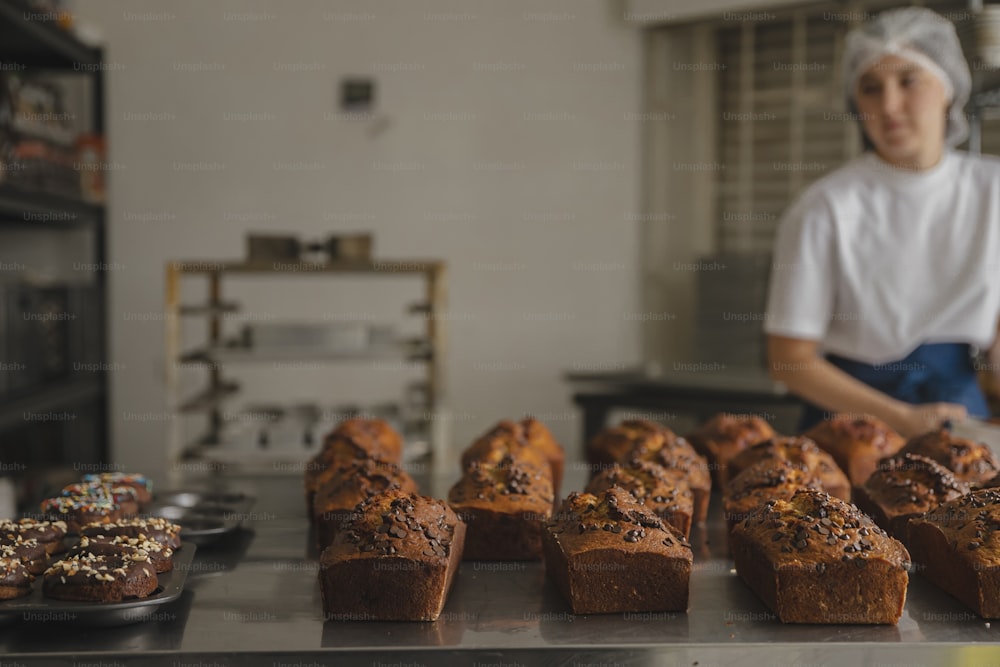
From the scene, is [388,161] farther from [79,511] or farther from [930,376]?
[79,511]

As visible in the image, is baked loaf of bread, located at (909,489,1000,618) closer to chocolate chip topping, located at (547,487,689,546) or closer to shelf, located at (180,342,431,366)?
chocolate chip topping, located at (547,487,689,546)

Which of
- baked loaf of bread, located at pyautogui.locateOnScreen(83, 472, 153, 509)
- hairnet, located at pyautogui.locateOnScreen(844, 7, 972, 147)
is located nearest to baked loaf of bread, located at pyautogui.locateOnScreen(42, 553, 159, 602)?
baked loaf of bread, located at pyautogui.locateOnScreen(83, 472, 153, 509)

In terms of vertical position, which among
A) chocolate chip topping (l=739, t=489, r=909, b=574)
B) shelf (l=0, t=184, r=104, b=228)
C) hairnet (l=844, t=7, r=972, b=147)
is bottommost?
chocolate chip topping (l=739, t=489, r=909, b=574)

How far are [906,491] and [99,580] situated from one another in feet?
3.64

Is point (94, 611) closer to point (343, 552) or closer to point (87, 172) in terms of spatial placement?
point (343, 552)

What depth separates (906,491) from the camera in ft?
4.74

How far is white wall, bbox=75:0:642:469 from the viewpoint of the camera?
466 cm

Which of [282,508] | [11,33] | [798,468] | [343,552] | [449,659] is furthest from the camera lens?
[11,33]

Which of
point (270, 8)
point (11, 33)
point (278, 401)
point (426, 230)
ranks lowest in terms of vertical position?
point (278, 401)

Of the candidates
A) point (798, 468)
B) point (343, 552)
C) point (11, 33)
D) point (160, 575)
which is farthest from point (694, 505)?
point (11, 33)

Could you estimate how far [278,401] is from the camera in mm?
4758

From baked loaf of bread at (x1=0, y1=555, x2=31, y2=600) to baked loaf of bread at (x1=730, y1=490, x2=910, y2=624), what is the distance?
0.88m

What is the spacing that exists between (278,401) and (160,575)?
362 centimetres

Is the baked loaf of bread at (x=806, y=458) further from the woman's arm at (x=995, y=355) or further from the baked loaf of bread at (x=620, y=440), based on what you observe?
the woman's arm at (x=995, y=355)
